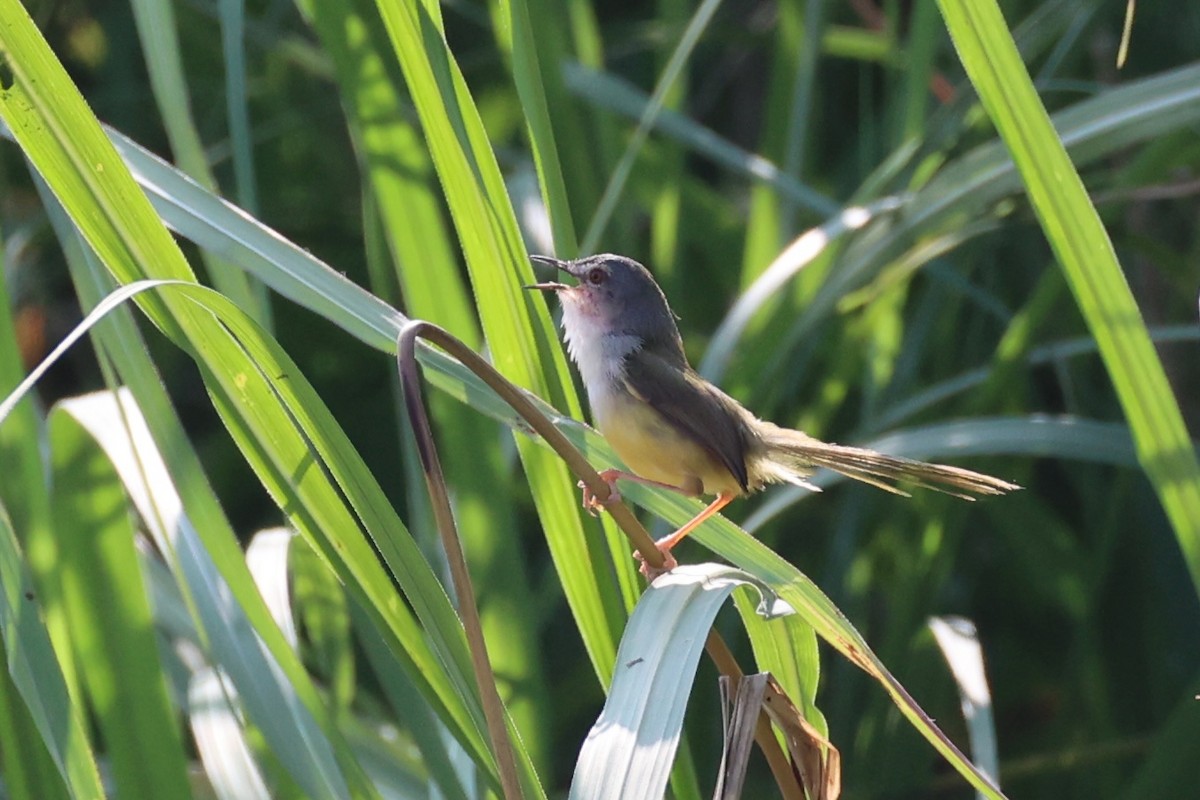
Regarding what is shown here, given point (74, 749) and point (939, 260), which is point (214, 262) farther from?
point (939, 260)

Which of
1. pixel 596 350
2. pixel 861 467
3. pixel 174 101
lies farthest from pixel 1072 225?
pixel 596 350

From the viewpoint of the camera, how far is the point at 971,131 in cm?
265

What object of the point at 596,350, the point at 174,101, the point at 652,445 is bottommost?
the point at 652,445

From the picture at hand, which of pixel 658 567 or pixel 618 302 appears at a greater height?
pixel 618 302

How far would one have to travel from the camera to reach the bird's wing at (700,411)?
221 cm

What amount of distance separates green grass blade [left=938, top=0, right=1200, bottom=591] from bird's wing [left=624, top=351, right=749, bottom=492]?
86cm

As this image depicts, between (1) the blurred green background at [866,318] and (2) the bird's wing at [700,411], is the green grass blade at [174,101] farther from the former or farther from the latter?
(2) the bird's wing at [700,411]

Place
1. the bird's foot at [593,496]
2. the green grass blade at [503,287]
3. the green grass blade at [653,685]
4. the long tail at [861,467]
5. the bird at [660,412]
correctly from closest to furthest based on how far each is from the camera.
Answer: the green grass blade at [653,685] → the green grass blade at [503,287] → the bird's foot at [593,496] → the long tail at [861,467] → the bird at [660,412]

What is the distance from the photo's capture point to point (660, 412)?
2283 millimetres

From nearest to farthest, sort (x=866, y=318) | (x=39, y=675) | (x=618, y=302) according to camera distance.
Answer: (x=39, y=675), (x=618, y=302), (x=866, y=318)

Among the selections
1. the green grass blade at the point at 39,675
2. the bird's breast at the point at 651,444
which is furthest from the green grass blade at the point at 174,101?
the bird's breast at the point at 651,444

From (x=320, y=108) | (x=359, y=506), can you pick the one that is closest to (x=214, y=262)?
(x=359, y=506)

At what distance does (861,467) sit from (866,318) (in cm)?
66

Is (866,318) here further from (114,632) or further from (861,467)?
(114,632)
